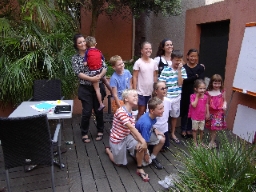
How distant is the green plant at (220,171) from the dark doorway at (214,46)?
284 cm

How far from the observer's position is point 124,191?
266 centimetres

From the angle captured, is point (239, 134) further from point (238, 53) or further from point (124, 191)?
point (124, 191)

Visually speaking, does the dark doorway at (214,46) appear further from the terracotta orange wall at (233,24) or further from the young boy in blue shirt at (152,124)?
the young boy in blue shirt at (152,124)

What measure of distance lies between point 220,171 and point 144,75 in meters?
2.04

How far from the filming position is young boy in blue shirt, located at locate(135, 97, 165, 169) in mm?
2826

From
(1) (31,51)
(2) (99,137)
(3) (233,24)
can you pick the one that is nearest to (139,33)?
(3) (233,24)

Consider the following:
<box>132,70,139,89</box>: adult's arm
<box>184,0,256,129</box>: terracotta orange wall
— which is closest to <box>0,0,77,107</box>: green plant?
<box>132,70,139,89</box>: adult's arm

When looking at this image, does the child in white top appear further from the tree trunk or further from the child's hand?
the tree trunk

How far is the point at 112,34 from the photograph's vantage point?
25.1 ft

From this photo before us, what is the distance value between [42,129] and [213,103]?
→ 8.24 ft

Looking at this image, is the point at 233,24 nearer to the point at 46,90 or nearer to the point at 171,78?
the point at 171,78

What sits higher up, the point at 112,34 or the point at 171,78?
the point at 112,34

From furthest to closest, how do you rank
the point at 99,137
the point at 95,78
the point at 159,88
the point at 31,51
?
the point at 31,51, the point at 99,137, the point at 95,78, the point at 159,88

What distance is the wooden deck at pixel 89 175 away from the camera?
2721mm
